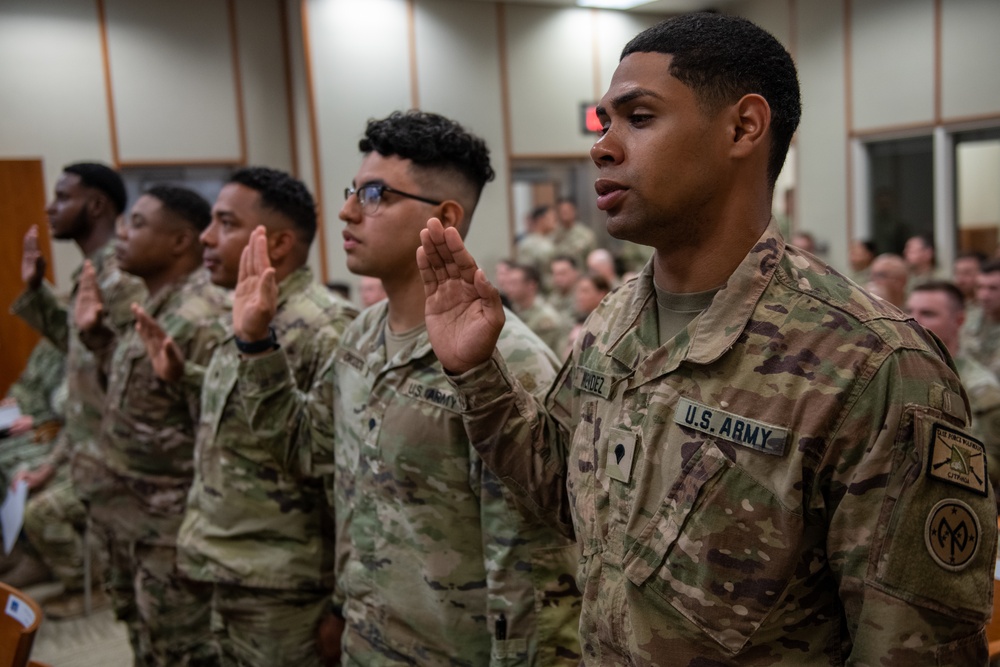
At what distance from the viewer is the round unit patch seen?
906 millimetres

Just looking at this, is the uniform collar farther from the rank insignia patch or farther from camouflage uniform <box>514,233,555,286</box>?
camouflage uniform <box>514,233,555,286</box>

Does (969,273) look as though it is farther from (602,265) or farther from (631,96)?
(631,96)

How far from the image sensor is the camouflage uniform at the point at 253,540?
2.05 meters

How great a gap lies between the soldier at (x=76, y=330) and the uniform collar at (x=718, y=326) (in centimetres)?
233

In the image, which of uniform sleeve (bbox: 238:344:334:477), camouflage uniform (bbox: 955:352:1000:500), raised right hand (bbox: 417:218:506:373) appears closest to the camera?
raised right hand (bbox: 417:218:506:373)

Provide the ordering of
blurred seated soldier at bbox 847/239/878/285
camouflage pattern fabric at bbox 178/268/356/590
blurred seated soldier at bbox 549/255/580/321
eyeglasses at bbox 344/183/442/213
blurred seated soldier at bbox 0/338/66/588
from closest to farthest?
1. eyeglasses at bbox 344/183/442/213
2. camouflage pattern fabric at bbox 178/268/356/590
3. blurred seated soldier at bbox 0/338/66/588
4. blurred seated soldier at bbox 549/255/580/321
5. blurred seated soldier at bbox 847/239/878/285

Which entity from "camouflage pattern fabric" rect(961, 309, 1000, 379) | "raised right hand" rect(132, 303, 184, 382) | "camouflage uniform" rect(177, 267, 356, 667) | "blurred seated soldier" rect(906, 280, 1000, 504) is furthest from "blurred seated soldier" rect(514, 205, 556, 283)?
"camouflage uniform" rect(177, 267, 356, 667)

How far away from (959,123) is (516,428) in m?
6.75

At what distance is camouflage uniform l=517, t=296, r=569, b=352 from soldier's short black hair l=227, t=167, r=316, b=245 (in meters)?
3.04

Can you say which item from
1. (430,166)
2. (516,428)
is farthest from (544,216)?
(516,428)

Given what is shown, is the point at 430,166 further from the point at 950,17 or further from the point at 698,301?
the point at 950,17

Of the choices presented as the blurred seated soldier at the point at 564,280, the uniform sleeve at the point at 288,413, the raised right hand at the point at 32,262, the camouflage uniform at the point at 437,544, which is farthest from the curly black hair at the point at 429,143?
the blurred seated soldier at the point at 564,280

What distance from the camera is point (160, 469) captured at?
2.63 m

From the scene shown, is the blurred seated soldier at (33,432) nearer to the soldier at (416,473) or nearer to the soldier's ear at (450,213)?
the soldier at (416,473)
